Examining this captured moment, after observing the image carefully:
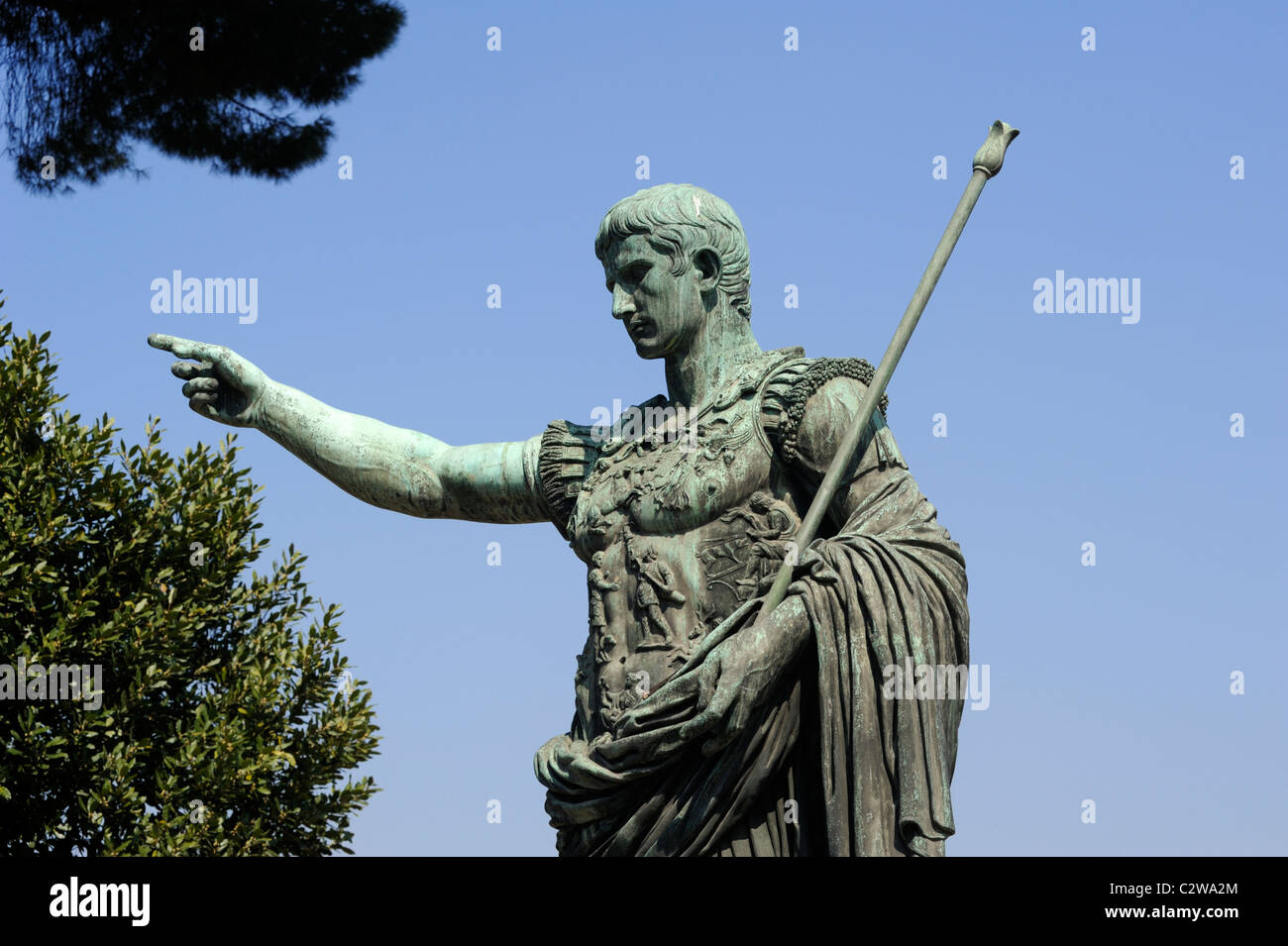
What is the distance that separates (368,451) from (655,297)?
126 cm

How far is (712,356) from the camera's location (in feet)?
22.0

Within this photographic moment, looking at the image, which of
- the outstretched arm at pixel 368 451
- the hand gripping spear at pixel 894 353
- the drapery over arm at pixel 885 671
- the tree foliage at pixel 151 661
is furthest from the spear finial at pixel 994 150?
the tree foliage at pixel 151 661

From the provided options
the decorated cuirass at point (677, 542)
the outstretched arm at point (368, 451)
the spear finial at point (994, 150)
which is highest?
the spear finial at point (994, 150)

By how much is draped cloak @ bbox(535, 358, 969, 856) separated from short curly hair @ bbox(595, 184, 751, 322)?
1.06 metres

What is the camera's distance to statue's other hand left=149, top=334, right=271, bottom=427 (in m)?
7.18

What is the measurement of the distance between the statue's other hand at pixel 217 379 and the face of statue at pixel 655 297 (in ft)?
4.78

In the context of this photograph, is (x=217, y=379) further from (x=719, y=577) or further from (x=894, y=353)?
(x=894, y=353)

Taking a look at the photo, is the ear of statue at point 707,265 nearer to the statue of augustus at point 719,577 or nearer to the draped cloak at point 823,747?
the statue of augustus at point 719,577

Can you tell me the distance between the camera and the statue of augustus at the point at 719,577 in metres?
6.02

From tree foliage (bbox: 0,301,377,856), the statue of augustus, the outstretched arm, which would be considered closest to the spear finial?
the statue of augustus

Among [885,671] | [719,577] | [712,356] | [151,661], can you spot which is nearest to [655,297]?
[712,356]

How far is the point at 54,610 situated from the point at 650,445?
534 centimetres

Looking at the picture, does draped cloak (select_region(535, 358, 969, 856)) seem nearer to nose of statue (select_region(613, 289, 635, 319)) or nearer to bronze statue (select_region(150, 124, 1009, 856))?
bronze statue (select_region(150, 124, 1009, 856))

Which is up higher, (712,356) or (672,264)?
(672,264)
